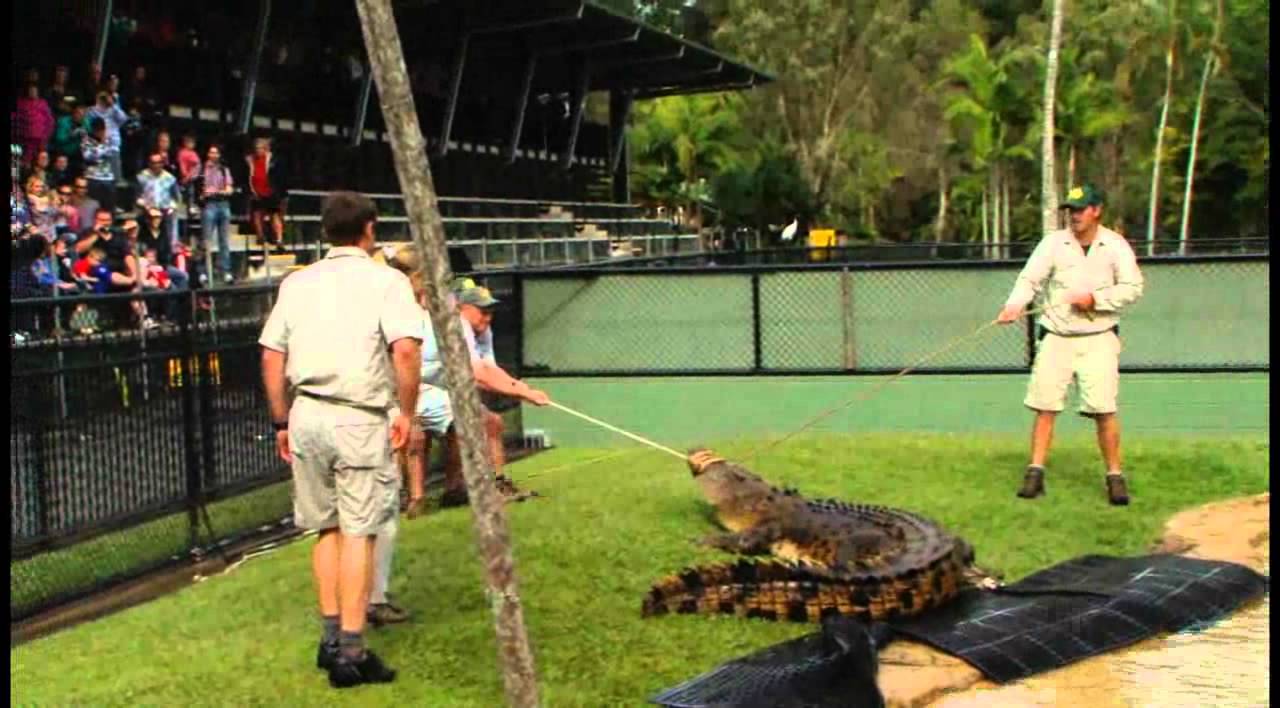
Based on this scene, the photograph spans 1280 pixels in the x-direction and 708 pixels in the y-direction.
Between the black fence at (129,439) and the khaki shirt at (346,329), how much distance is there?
2.26 meters

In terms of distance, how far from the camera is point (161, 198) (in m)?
13.8

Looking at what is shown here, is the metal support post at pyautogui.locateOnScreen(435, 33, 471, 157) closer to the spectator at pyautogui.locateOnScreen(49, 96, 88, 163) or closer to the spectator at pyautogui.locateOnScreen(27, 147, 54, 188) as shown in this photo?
the spectator at pyautogui.locateOnScreen(49, 96, 88, 163)

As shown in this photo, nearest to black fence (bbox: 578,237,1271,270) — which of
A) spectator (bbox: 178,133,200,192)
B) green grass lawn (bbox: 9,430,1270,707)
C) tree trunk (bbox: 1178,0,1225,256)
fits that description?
spectator (bbox: 178,133,200,192)

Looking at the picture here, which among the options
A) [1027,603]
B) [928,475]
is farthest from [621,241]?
[1027,603]

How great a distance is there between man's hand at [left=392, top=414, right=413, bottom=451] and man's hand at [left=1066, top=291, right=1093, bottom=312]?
430 centimetres

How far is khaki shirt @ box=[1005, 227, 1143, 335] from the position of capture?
7.89 metres

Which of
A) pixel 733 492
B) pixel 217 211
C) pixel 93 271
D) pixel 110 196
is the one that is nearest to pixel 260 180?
pixel 217 211

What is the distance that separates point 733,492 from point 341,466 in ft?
9.84

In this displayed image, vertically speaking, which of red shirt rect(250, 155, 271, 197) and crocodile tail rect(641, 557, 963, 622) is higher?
red shirt rect(250, 155, 271, 197)

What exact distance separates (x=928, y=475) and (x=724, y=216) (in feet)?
103

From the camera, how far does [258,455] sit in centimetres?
844

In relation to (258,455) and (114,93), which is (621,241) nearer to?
(114,93)

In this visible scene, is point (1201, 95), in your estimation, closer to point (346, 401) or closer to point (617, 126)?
point (617, 126)

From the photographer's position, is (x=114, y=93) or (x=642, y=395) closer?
(x=642, y=395)
